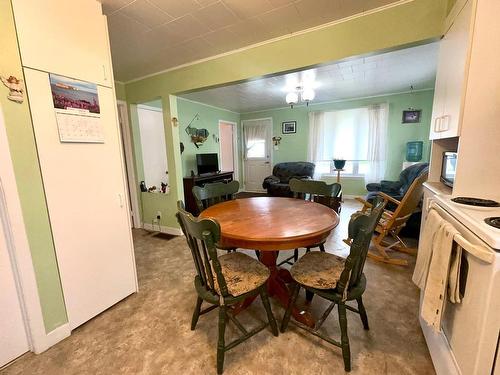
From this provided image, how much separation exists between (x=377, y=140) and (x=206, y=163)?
3.92 metres

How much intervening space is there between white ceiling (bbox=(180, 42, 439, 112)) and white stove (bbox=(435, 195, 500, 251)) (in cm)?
197

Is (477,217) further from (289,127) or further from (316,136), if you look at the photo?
(289,127)

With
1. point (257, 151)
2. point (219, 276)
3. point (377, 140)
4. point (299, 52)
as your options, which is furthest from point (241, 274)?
point (257, 151)

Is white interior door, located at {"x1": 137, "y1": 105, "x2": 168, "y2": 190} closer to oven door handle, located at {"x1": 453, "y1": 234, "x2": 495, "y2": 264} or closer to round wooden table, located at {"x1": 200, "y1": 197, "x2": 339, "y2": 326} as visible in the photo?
round wooden table, located at {"x1": 200, "y1": 197, "x2": 339, "y2": 326}

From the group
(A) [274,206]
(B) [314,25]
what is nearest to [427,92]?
(B) [314,25]

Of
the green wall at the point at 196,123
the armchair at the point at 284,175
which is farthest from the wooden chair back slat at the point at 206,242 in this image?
the armchair at the point at 284,175

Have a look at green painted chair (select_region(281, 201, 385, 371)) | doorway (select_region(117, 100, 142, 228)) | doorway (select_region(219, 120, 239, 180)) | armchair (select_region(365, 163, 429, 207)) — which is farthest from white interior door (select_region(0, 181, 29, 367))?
doorway (select_region(219, 120, 239, 180))

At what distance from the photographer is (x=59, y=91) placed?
1.48m

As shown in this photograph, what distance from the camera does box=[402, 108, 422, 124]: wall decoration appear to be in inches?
183

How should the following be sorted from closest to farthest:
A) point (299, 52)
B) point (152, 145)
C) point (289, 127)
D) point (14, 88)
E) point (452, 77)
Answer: point (14, 88), point (452, 77), point (299, 52), point (152, 145), point (289, 127)

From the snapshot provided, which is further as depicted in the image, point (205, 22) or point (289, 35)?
point (289, 35)

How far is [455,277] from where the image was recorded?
0.97 meters

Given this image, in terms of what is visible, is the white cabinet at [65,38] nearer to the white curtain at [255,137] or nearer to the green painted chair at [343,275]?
the green painted chair at [343,275]

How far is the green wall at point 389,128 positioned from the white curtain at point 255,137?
0.30 m
